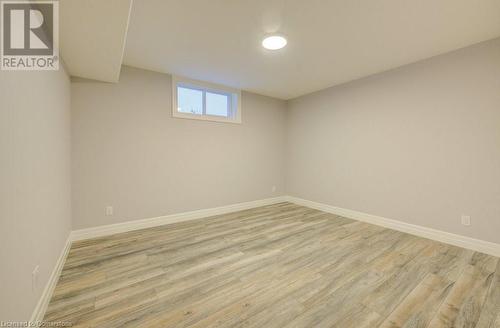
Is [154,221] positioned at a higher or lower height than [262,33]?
lower

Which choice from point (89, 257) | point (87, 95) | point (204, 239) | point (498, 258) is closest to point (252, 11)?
point (87, 95)

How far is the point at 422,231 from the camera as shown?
285 centimetres

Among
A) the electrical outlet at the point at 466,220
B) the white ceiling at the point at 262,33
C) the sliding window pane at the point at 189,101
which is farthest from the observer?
the sliding window pane at the point at 189,101

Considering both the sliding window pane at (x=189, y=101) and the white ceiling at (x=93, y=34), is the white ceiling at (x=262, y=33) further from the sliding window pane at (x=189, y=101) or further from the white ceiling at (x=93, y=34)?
the sliding window pane at (x=189, y=101)

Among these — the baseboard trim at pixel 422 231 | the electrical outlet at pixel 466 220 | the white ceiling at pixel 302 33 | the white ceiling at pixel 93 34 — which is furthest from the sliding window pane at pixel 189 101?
the electrical outlet at pixel 466 220

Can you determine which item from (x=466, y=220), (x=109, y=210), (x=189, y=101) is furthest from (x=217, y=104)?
(x=466, y=220)

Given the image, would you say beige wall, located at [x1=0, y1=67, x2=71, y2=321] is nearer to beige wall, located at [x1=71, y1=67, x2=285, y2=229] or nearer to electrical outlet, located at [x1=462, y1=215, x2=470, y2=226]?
beige wall, located at [x1=71, y1=67, x2=285, y2=229]

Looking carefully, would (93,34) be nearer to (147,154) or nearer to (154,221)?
(147,154)

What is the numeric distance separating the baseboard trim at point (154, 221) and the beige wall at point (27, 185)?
2.40 ft

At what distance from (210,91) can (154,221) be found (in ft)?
8.28

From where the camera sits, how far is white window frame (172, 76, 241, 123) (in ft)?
11.1

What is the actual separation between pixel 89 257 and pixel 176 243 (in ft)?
3.00

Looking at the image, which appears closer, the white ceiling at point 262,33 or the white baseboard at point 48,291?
the white baseboard at point 48,291

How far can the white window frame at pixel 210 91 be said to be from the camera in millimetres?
3391
